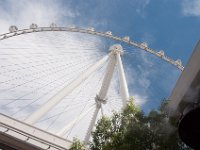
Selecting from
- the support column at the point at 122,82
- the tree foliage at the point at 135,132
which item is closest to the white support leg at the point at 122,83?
the support column at the point at 122,82

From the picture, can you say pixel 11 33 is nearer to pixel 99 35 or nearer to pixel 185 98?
pixel 99 35

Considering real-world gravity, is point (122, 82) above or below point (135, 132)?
above

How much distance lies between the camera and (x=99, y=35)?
1062 inches

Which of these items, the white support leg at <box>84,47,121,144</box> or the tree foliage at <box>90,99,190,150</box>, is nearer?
the tree foliage at <box>90,99,190,150</box>

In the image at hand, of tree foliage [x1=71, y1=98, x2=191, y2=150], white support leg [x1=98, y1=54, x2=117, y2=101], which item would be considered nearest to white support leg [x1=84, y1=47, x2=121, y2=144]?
white support leg [x1=98, y1=54, x2=117, y2=101]

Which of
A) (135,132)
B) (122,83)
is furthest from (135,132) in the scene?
(122,83)

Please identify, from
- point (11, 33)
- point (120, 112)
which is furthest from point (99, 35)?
point (120, 112)

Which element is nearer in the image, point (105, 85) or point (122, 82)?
point (122, 82)

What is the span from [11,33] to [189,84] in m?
18.0

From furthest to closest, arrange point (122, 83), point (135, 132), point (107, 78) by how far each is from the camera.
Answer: point (107, 78) → point (122, 83) → point (135, 132)

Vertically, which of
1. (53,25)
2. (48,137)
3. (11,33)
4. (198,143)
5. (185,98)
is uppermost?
(53,25)

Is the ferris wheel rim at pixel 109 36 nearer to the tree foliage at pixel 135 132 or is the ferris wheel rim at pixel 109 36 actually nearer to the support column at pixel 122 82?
the support column at pixel 122 82

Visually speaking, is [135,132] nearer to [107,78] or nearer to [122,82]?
[122,82]

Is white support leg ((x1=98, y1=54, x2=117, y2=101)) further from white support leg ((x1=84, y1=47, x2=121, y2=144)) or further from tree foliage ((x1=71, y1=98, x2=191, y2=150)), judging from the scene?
tree foliage ((x1=71, y1=98, x2=191, y2=150))
